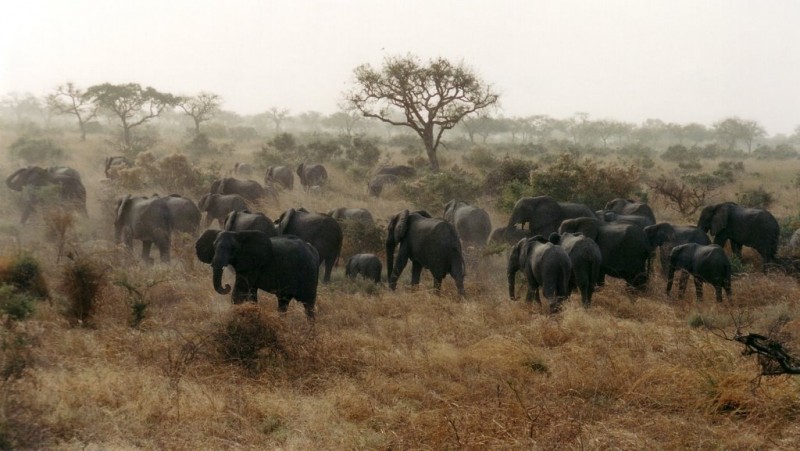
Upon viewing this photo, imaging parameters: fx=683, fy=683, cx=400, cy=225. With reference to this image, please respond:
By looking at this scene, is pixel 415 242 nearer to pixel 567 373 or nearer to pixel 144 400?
pixel 567 373

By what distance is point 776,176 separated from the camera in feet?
114

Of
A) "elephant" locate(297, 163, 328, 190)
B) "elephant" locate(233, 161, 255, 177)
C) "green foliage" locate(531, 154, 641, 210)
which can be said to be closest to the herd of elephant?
"green foliage" locate(531, 154, 641, 210)

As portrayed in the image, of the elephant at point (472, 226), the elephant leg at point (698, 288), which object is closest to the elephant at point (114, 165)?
the elephant at point (472, 226)

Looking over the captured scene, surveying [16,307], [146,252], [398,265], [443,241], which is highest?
[443,241]

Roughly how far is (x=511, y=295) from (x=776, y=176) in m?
28.7

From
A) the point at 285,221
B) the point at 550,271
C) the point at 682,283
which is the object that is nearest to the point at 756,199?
the point at 682,283

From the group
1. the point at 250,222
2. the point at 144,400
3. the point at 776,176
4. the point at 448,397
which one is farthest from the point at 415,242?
the point at 776,176

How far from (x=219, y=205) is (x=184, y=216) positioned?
5.63ft

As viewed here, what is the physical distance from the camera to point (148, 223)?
50.6 feet

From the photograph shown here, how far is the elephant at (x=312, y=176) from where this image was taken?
27.5 metres

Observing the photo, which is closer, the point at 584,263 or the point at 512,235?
the point at 584,263

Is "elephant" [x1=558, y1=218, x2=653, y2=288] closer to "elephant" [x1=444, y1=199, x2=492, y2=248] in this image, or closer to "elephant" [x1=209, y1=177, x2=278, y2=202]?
"elephant" [x1=444, y1=199, x2=492, y2=248]

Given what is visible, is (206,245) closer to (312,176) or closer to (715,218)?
(715,218)

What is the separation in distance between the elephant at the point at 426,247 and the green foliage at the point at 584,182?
24.2 ft
